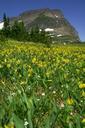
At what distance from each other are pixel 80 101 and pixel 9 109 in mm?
1285

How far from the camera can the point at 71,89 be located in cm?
609

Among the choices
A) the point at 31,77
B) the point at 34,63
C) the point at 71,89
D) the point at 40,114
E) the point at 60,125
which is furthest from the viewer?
the point at 34,63

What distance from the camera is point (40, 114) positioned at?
4895mm

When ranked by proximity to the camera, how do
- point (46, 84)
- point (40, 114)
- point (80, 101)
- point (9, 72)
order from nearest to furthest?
point (40, 114)
point (80, 101)
point (46, 84)
point (9, 72)

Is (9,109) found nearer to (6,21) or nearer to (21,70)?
(21,70)

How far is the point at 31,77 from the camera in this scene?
25.2 feet

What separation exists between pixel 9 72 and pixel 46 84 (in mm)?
1289

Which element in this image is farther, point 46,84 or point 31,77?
point 31,77

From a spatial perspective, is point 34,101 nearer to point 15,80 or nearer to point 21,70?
point 15,80

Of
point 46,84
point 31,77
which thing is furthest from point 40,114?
point 31,77

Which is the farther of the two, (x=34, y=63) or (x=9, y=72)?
(x=34, y=63)

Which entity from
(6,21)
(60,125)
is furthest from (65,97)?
(6,21)

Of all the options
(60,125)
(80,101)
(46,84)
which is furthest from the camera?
(46,84)

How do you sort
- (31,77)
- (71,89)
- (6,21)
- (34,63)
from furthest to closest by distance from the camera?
1. (6,21)
2. (34,63)
3. (31,77)
4. (71,89)
